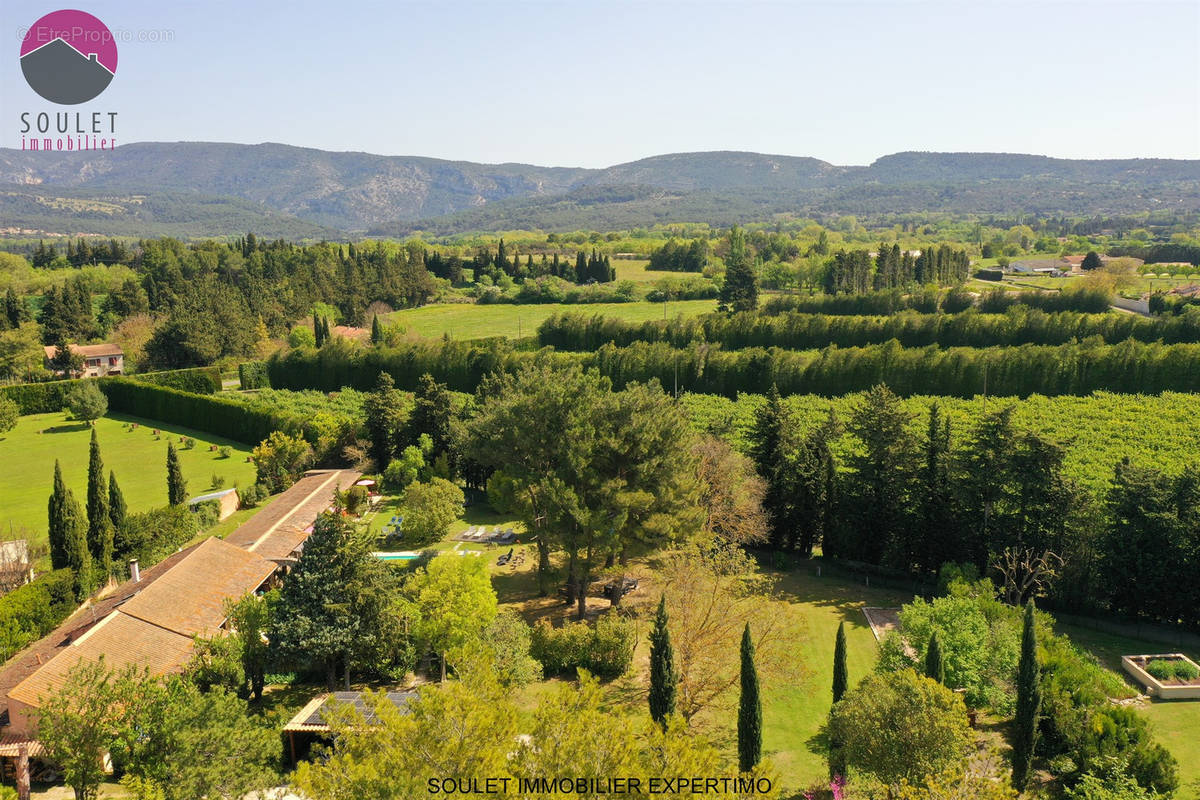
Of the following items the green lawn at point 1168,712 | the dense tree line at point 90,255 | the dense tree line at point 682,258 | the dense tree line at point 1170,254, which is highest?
the dense tree line at point 1170,254

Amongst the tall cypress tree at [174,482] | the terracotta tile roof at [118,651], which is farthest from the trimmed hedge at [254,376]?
the terracotta tile roof at [118,651]

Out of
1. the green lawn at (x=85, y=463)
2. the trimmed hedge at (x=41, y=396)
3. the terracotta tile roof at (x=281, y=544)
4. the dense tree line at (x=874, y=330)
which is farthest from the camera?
the trimmed hedge at (x=41, y=396)

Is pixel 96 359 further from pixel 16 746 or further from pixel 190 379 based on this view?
pixel 16 746

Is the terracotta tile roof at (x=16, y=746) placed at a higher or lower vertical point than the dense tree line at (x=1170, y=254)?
lower

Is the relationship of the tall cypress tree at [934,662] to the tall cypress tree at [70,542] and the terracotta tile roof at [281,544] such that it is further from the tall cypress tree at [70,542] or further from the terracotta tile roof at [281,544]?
the tall cypress tree at [70,542]

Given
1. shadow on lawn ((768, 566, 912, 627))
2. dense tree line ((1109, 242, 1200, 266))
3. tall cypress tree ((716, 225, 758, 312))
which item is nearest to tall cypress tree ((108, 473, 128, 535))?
shadow on lawn ((768, 566, 912, 627))

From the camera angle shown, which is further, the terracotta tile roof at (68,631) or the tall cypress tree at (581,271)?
the tall cypress tree at (581,271)

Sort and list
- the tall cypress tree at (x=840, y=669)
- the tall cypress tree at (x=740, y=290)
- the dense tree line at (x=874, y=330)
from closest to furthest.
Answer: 1. the tall cypress tree at (x=840, y=669)
2. the dense tree line at (x=874, y=330)
3. the tall cypress tree at (x=740, y=290)
